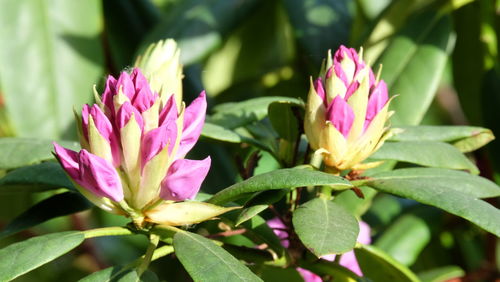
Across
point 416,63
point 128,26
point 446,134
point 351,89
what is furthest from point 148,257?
point 128,26

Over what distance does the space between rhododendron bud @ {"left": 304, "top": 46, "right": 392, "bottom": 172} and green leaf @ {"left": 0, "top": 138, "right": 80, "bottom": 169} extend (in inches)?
12.2

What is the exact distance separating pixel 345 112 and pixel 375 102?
49mm

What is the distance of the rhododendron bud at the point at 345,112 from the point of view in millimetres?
871

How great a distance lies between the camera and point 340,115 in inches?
34.2

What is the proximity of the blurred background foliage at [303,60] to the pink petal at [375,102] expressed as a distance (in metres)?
0.35

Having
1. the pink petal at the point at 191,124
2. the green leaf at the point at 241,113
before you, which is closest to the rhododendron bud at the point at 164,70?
the pink petal at the point at 191,124

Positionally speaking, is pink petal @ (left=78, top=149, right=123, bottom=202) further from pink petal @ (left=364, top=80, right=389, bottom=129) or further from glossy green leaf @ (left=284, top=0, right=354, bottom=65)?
glossy green leaf @ (left=284, top=0, right=354, bottom=65)

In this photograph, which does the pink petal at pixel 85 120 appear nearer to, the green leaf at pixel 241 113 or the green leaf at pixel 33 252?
the green leaf at pixel 33 252

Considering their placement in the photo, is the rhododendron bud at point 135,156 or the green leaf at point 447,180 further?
the green leaf at point 447,180

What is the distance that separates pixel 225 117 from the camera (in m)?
1.07

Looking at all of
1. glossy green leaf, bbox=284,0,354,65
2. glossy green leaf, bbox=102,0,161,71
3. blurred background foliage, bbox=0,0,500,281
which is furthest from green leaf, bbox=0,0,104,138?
glossy green leaf, bbox=284,0,354,65

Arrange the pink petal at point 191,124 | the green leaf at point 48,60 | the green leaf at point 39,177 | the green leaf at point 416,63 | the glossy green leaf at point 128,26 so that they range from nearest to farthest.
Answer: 1. the pink petal at point 191,124
2. the green leaf at point 39,177
3. the green leaf at point 416,63
4. the green leaf at point 48,60
5. the glossy green leaf at point 128,26

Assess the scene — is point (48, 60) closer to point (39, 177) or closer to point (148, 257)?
point (39, 177)

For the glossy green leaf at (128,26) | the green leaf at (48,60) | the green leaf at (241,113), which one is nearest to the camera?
the green leaf at (241,113)
